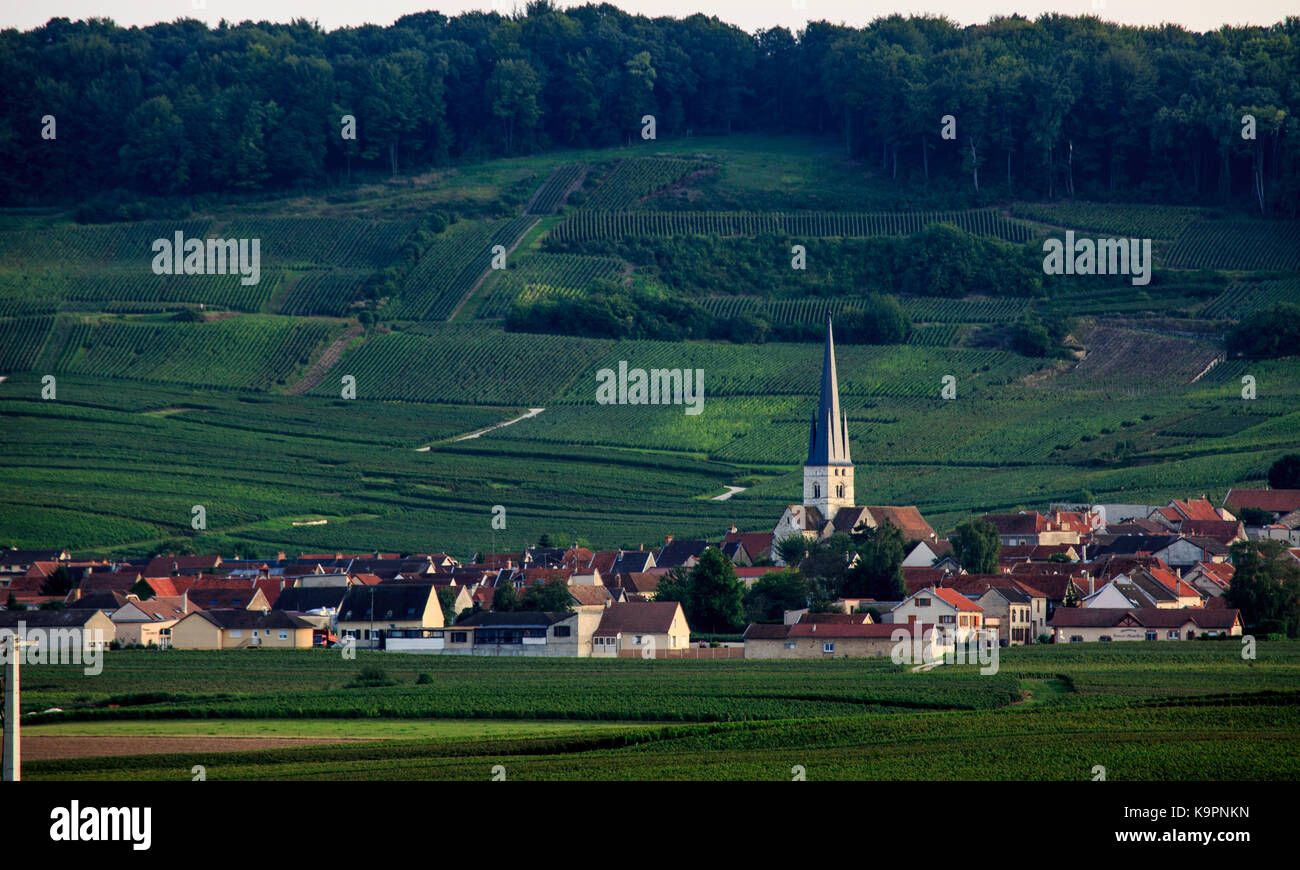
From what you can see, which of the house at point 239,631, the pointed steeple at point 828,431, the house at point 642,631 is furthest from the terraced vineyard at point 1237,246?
the house at point 239,631

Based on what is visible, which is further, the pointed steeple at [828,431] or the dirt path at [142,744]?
the pointed steeple at [828,431]

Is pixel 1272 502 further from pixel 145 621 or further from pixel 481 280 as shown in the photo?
pixel 481 280

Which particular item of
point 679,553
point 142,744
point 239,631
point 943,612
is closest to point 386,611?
point 239,631

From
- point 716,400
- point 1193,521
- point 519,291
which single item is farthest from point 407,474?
point 1193,521

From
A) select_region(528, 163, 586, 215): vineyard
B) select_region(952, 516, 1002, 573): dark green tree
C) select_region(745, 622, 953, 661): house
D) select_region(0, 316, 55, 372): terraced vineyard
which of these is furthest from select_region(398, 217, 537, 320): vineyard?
select_region(745, 622, 953, 661): house

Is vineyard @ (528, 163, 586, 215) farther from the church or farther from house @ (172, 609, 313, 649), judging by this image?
house @ (172, 609, 313, 649)

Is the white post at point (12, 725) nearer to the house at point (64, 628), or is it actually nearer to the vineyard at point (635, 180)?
the house at point (64, 628)

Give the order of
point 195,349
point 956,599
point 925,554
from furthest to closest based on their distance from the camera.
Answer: point 195,349
point 925,554
point 956,599
